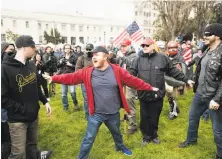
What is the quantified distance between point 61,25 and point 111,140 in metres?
81.5

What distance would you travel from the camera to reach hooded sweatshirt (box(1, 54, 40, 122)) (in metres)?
3.83

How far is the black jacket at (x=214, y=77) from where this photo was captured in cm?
439

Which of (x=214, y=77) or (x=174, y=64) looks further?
(x=174, y=64)

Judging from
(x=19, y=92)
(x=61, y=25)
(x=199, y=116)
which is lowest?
(x=199, y=116)

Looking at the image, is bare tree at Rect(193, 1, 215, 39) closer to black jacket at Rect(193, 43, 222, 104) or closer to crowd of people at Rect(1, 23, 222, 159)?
crowd of people at Rect(1, 23, 222, 159)

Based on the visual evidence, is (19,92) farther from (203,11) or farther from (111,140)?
(203,11)

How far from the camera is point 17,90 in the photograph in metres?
3.91

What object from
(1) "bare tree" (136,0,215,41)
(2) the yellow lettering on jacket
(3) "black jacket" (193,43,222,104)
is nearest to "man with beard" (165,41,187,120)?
(3) "black jacket" (193,43,222,104)

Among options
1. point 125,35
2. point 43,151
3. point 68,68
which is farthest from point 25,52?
point 125,35

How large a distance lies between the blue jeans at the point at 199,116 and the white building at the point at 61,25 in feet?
200

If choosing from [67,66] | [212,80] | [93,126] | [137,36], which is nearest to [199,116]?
[212,80]

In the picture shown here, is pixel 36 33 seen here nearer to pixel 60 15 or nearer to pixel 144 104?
pixel 60 15

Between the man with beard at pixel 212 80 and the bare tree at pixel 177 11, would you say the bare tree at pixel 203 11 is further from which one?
the man with beard at pixel 212 80

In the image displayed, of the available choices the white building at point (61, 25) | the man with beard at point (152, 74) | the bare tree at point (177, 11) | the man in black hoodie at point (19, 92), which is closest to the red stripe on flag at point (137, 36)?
the man with beard at point (152, 74)
